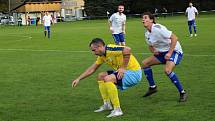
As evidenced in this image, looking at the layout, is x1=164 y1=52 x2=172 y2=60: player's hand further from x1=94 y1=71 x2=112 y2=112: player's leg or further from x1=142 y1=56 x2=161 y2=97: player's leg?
x1=94 y1=71 x2=112 y2=112: player's leg

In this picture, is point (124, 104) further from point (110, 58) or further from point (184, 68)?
point (184, 68)

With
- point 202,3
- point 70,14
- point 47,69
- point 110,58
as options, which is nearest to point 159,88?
point 110,58

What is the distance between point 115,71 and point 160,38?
1449mm

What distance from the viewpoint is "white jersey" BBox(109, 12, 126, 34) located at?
73.4 feet

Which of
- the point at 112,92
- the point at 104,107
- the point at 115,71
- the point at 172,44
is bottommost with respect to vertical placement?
the point at 104,107

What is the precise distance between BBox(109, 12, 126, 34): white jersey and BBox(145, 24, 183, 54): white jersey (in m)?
12.6

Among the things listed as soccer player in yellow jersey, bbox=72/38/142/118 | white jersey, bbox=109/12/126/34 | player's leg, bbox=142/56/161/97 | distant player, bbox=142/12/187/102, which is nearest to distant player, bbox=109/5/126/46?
white jersey, bbox=109/12/126/34

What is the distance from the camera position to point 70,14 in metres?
96.2

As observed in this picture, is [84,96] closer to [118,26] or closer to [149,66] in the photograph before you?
[149,66]

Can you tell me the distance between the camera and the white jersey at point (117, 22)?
881 inches

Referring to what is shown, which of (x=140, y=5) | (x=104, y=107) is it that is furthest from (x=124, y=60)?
(x=140, y=5)

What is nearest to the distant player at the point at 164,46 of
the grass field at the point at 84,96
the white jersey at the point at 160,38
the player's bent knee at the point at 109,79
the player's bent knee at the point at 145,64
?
the white jersey at the point at 160,38

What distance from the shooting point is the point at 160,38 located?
9.55m

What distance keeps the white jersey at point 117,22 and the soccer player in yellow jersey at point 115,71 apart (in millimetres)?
13831
